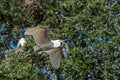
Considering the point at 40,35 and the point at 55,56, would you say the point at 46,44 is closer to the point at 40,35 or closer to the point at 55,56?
the point at 40,35

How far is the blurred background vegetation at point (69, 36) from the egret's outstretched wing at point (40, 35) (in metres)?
1.51

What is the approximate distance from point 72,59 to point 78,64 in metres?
0.19

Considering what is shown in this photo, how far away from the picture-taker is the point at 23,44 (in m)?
16.0

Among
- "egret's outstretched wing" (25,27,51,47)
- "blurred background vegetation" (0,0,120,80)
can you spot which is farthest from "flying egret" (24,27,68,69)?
"blurred background vegetation" (0,0,120,80)

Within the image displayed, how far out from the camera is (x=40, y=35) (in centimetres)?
1380

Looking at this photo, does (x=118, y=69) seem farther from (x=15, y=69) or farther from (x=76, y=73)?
(x=15, y=69)

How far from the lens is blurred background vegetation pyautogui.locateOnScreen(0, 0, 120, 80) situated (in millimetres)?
15562

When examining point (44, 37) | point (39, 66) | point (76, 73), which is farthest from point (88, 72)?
point (44, 37)

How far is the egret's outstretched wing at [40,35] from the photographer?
13.5 meters

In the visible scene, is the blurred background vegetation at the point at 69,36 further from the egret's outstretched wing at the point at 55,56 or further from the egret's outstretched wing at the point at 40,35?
the egret's outstretched wing at the point at 40,35

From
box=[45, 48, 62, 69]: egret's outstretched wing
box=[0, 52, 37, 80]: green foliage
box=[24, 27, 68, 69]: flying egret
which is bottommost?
box=[0, 52, 37, 80]: green foliage

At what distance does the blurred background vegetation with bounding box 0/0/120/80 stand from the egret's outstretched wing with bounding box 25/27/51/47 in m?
1.51

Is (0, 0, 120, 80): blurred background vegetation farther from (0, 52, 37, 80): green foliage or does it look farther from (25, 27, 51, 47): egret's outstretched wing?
(25, 27, 51, 47): egret's outstretched wing

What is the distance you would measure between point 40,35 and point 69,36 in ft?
8.08
